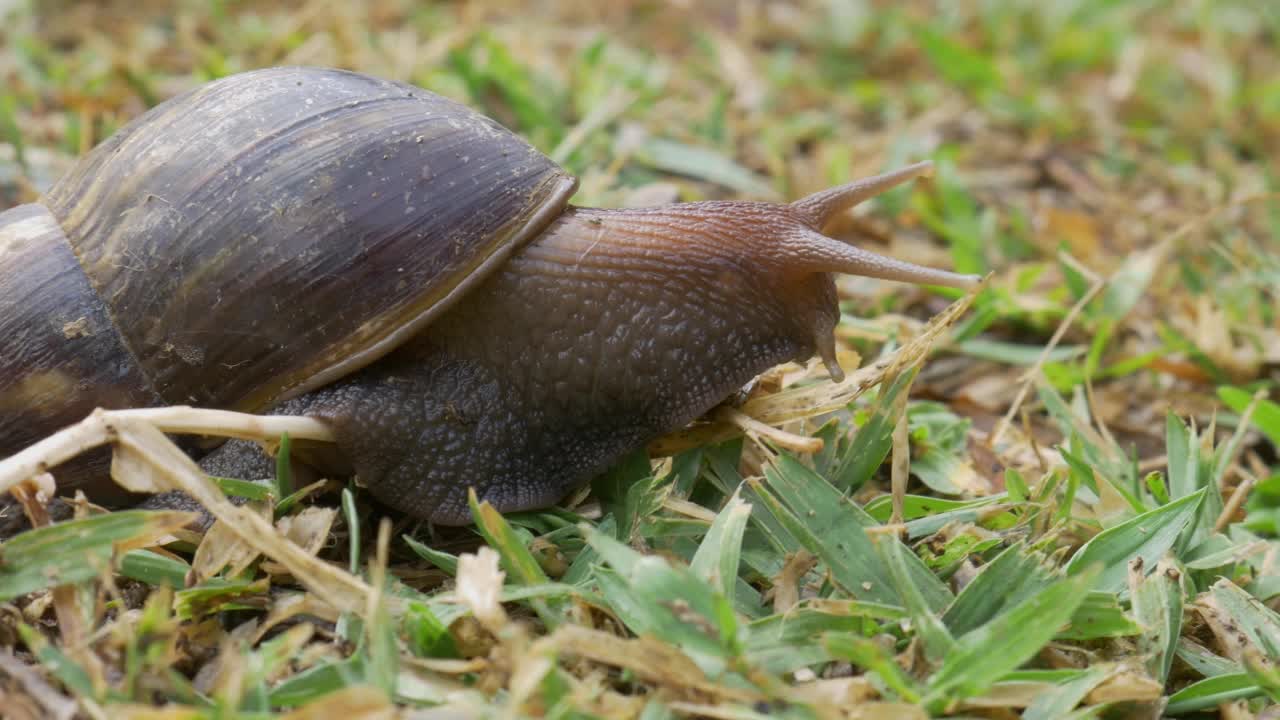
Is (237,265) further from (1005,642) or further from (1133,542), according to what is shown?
(1133,542)

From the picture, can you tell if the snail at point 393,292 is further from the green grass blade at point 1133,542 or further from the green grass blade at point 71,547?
the green grass blade at point 1133,542

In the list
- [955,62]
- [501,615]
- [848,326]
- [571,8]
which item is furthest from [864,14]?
[501,615]

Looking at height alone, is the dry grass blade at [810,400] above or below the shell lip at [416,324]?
below

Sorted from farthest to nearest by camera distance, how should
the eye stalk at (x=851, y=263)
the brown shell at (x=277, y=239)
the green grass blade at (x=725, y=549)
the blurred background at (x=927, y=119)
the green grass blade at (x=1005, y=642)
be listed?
the blurred background at (x=927, y=119), the eye stalk at (x=851, y=263), the brown shell at (x=277, y=239), the green grass blade at (x=725, y=549), the green grass blade at (x=1005, y=642)

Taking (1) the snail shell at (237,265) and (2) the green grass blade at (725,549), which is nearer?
(2) the green grass blade at (725,549)

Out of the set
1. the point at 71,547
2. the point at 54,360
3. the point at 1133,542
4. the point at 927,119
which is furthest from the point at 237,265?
the point at 927,119

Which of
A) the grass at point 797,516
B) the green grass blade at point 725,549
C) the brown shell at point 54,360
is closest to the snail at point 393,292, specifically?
the brown shell at point 54,360

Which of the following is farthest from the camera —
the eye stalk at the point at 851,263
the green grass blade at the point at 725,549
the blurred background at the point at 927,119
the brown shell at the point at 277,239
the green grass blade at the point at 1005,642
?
the blurred background at the point at 927,119

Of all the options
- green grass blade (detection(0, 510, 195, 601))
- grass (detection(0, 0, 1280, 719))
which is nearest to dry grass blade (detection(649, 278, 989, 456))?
grass (detection(0, 0, 1280, 719))
